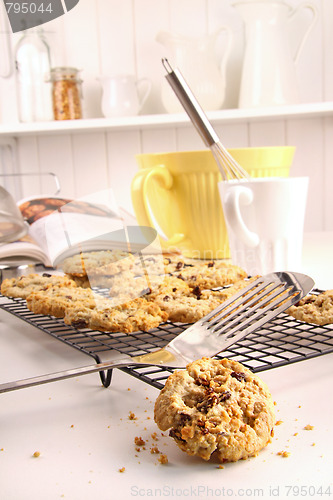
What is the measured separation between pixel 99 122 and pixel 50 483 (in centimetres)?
118

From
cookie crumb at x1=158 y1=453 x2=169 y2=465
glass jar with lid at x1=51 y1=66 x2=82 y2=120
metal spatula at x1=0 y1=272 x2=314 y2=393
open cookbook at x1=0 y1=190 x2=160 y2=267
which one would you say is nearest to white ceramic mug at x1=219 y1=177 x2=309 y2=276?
open cookbook at x1=0 y1=190 x2=160 y2=267

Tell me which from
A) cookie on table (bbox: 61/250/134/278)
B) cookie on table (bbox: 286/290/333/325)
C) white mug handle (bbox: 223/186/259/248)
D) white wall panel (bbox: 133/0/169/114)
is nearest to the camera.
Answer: cookie on table (bbox: 286/290/333/325)

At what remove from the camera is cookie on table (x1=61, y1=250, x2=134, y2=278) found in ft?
2.13

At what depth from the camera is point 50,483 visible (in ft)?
1.04

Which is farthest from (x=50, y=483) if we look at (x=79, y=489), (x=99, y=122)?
(x=99, y=122)

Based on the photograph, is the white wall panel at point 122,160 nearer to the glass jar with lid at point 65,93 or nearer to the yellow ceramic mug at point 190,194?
the glass jar with lid at point 65,93

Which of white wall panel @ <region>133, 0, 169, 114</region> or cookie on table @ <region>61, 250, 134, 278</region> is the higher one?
white wall panel @ <region>133, 0, 169, 114</region>

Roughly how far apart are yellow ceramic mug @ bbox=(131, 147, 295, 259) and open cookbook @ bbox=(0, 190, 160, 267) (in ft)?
0.53

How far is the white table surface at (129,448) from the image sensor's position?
31 cm

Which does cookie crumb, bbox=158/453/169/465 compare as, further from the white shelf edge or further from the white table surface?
the white shelf edge

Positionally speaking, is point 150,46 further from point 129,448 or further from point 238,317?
point 129,448

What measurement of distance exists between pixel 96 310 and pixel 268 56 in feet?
3.30

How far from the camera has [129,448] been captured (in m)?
0.35

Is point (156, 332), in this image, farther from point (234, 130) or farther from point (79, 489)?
point (234, 130)
